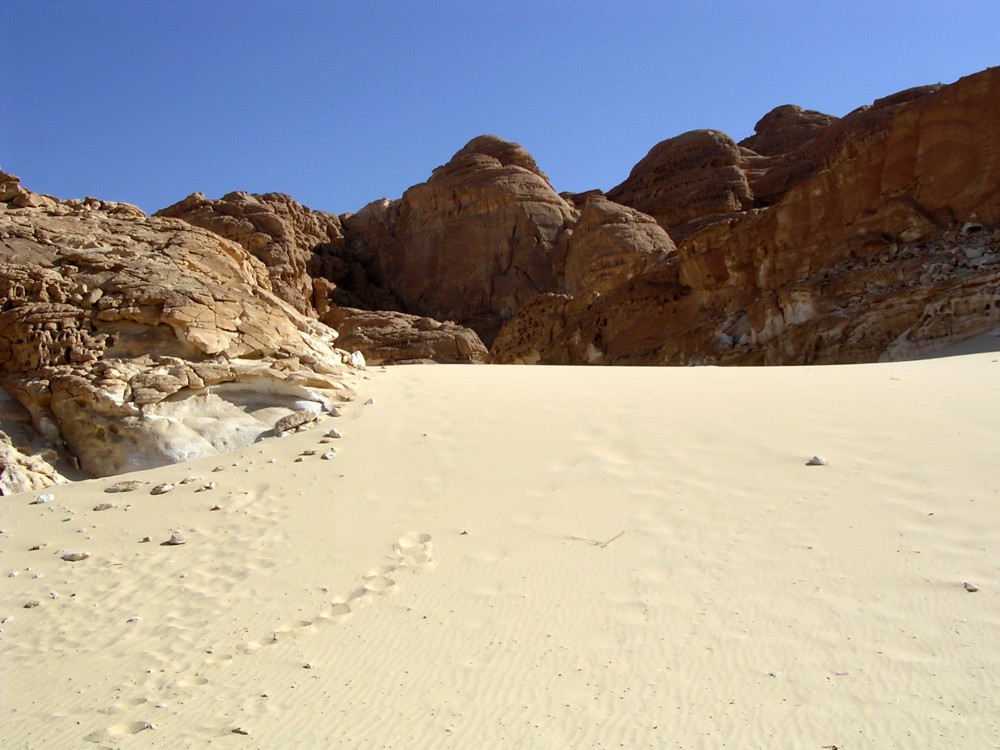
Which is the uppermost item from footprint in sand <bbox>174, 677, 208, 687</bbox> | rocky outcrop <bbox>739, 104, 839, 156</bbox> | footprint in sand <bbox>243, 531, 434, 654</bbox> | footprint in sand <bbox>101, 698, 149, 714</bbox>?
rocky outcrop <bbox>739, 104, 839, 156</bbox>

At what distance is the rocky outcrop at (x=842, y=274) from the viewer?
632 inches

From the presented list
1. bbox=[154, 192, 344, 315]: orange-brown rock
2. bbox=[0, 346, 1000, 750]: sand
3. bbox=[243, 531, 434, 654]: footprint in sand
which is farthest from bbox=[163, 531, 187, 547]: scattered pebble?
bbox=[154, 192, 344, 315]: orange-brown rock

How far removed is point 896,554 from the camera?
356 centimetres

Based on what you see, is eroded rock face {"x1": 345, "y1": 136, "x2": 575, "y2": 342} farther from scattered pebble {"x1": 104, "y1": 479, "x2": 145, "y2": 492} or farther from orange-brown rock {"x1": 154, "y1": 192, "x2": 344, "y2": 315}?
scattered pebble {"x1": 104, "y1": 479, "x2": 145, "y2": 492}

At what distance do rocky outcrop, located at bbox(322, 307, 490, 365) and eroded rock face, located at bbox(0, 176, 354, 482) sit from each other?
1068 cm

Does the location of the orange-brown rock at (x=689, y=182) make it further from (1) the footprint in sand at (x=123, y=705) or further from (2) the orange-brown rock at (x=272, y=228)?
(1) the footprint in sand at (x=123, y=705)

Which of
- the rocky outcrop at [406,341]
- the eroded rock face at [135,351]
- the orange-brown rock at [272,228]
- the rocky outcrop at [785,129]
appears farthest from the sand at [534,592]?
the rocky outcrop at [785,129]

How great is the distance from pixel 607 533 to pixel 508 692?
144cm

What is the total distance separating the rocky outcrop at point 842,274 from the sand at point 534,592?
11.0 meters

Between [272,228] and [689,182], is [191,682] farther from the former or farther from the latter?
[689,182]

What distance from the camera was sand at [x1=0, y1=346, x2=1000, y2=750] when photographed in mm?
2674

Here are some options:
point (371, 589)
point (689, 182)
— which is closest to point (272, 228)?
point (689, 182)

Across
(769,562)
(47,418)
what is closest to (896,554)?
(769,562)

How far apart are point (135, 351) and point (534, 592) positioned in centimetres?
447
